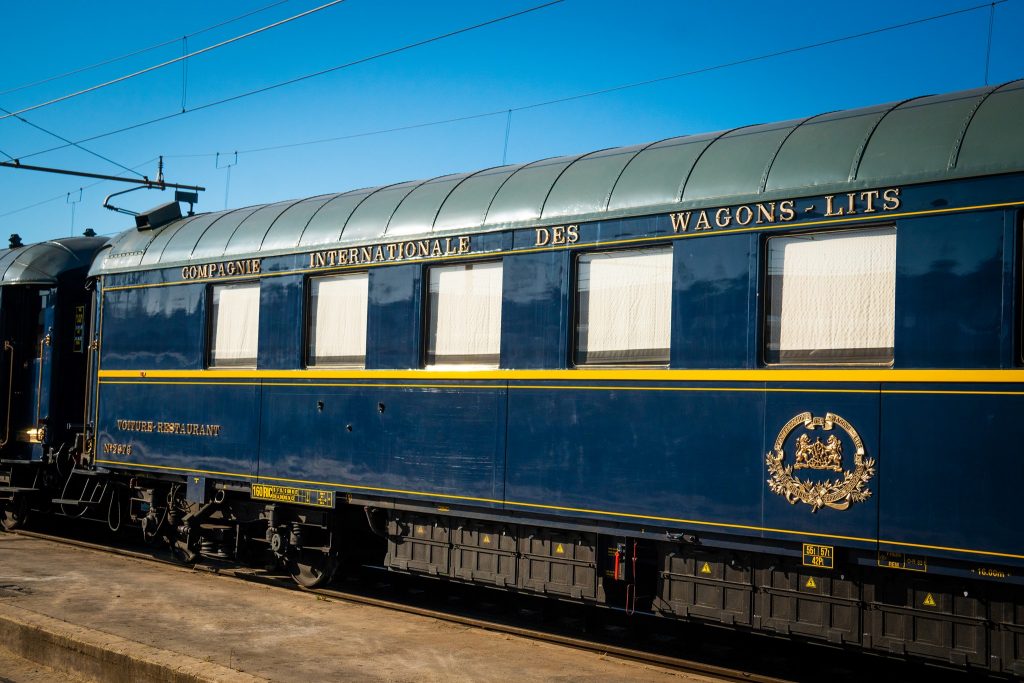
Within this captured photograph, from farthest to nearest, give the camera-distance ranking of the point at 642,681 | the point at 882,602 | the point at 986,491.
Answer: the point at 642,681
the point at 882,602
the point at 986,491

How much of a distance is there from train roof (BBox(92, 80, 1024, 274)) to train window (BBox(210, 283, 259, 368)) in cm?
42

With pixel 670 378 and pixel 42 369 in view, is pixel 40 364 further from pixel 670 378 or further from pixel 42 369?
pixel 670 378

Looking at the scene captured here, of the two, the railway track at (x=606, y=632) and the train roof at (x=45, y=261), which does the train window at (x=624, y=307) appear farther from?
the train roof at (x=45, y=261)

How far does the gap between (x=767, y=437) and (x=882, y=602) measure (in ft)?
4.22

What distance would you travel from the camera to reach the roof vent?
12.7 m

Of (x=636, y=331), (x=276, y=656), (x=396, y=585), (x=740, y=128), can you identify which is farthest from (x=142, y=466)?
(x=740, y=128)

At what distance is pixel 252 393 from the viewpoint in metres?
10.6

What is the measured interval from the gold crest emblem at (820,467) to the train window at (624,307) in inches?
47.4

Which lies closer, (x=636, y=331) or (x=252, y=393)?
(x=636, y=331)

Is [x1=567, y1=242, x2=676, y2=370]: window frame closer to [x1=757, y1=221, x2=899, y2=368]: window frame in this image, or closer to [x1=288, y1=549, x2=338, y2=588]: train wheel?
[x1=757, y1=221, x2=899, y2=368]: window frame

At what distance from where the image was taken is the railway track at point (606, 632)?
7801mm

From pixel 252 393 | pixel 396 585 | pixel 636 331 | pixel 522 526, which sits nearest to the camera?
pixel 636 331

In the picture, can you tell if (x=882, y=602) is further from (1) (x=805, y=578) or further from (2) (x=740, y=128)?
(2) (x=740, y=128)

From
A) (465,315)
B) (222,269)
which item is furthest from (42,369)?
(465,315)
